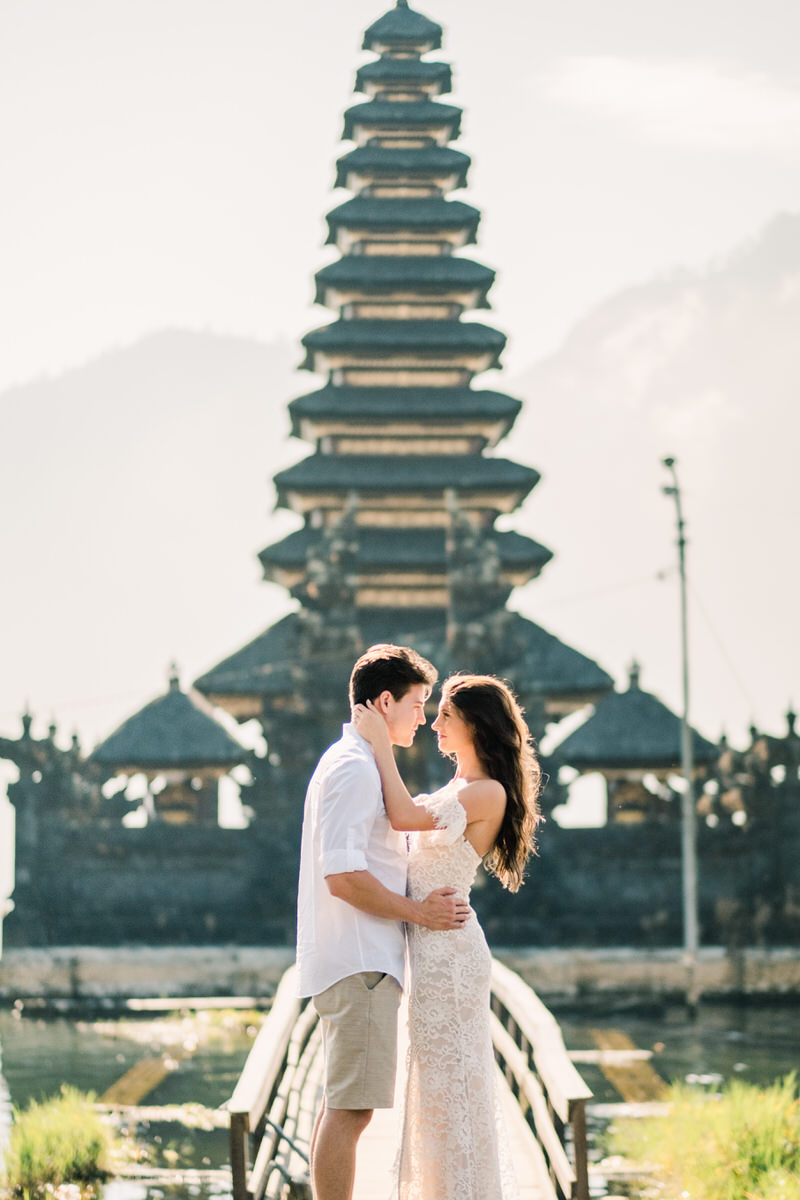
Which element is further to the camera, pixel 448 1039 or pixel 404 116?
pixel 404 116

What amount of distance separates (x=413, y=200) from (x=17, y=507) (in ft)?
478

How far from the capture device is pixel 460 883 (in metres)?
6.47

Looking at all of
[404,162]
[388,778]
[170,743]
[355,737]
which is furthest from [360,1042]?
[404,162]

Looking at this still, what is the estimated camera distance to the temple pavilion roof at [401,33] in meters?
36.5

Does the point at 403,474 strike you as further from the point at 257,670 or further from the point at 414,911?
the point at 414,911

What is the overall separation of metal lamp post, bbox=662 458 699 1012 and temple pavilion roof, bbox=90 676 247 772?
7.26 metres

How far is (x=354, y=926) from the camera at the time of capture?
6230 millimetres

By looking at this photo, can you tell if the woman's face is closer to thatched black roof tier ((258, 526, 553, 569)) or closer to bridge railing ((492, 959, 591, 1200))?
bridge railing ((492, 959, 591, 1200))

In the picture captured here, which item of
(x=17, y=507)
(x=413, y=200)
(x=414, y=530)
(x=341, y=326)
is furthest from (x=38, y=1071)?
(x=17, y=507)

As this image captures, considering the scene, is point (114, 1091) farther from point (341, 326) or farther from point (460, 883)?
point (341, 326)

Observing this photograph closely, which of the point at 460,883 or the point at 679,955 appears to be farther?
the point at 679,955

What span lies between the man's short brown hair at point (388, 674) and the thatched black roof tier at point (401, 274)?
1107 inches

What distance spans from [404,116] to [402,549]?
943cm

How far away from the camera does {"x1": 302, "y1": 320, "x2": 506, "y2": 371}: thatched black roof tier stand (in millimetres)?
33469
